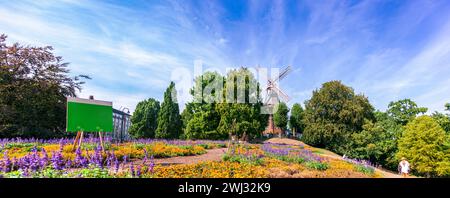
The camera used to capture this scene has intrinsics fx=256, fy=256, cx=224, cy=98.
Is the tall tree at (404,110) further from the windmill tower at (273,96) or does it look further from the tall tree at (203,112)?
the tall tree at (203,112)

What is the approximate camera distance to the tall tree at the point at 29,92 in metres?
14.0

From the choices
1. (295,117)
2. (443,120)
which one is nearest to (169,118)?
(295,117)

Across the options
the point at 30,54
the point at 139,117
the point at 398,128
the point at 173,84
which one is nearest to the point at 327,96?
the point at 398,128

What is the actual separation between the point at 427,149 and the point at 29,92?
3342cm

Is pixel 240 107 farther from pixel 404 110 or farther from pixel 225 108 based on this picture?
pixel 404 110

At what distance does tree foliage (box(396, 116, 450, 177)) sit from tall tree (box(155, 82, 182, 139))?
79.1 feet

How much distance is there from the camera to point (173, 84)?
1160 inches

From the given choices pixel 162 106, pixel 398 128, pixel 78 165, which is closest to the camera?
pixel 78 165

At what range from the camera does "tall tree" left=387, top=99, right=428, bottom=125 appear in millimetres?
33500

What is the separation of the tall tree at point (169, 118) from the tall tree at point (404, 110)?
2870 cm

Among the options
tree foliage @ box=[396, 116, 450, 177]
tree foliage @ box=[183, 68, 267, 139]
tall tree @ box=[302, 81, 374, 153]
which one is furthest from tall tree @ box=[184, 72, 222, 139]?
tree foliage @ box=[396, 116, 450, 177]

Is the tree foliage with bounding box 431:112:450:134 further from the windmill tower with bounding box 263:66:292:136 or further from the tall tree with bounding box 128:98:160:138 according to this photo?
the tall tree with bounding box 128:98:160:138

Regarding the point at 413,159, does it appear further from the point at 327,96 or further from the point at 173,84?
the point at 173,84
